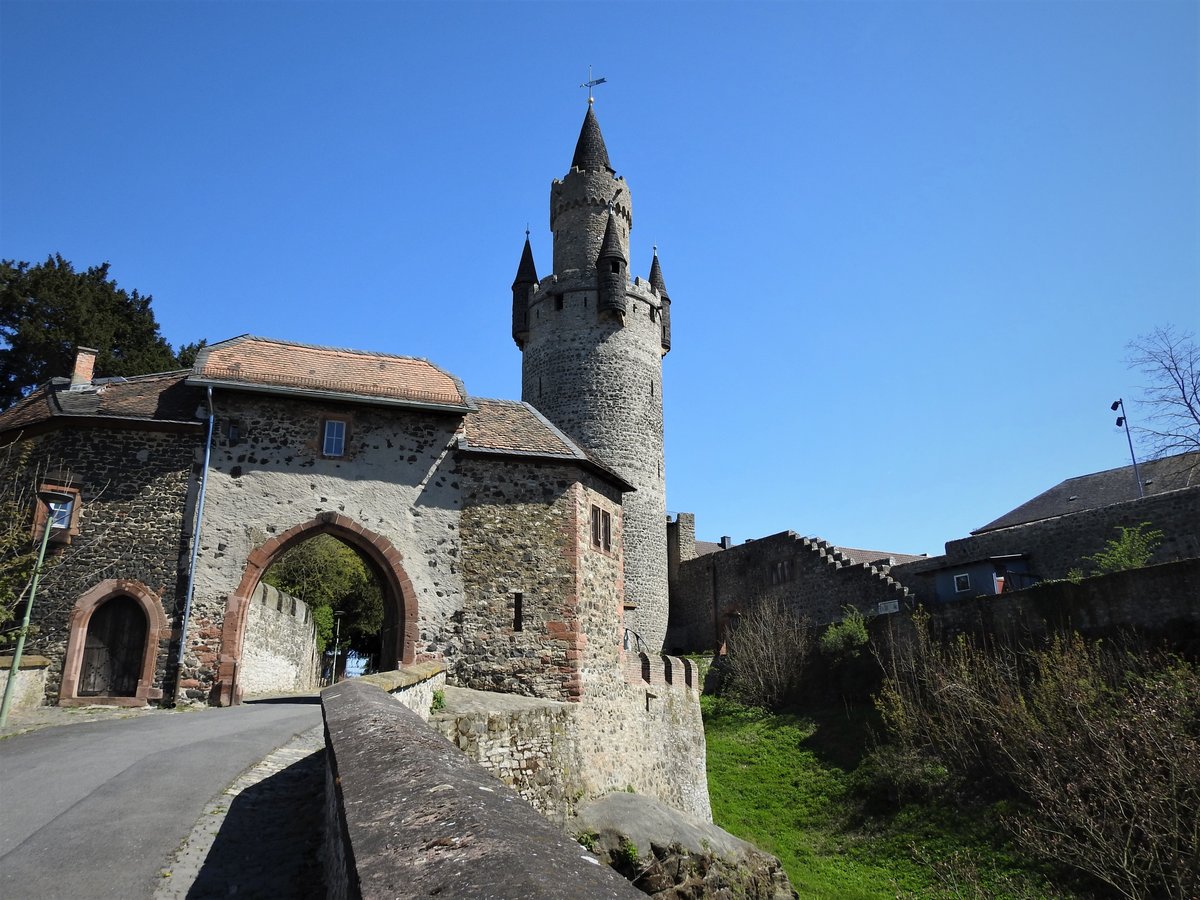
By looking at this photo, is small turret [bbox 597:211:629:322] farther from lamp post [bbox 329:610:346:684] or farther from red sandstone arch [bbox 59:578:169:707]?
red sandstone arch [bbox 59:578:169:707]

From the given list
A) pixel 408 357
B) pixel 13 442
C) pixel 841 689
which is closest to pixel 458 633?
pixel 408 357

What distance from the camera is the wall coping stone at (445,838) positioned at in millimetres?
2350

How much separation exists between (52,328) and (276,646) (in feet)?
57.8

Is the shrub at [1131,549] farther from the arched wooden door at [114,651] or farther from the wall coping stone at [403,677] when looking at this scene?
the arched wooden door at [114,651]

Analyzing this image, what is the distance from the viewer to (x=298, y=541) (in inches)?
634

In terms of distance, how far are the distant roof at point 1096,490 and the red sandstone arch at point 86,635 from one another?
27562 millimetres

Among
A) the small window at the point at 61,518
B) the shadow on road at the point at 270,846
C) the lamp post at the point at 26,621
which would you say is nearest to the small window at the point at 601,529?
the lamp post at the point at 26,621

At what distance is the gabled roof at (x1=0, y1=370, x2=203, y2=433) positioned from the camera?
50.8ft

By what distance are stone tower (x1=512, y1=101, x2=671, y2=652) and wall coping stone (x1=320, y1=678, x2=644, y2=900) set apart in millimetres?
30698

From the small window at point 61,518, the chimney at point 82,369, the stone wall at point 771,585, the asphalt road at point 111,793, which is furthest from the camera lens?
the stone wall at point 771,585

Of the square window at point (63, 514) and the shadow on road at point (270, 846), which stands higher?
the square window at point (63, 514)

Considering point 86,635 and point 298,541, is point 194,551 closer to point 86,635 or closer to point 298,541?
point 298,541

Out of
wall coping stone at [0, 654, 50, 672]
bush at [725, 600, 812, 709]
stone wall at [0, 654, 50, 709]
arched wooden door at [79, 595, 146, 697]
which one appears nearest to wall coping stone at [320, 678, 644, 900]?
wall coping stone at [0, 654, 50, 672]

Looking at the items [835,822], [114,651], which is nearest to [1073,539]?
[835,822]
